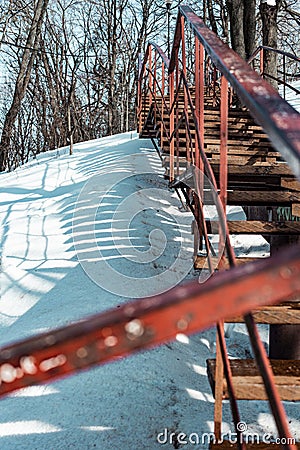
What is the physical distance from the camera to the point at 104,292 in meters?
3.46

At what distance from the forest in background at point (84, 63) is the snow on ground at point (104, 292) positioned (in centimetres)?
691

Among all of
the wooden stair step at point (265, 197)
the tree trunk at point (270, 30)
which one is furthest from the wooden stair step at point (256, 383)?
the tree trunk at point (270, 30)

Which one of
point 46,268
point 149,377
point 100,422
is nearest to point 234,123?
point 46,268

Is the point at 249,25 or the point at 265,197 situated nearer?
the point at 265,197

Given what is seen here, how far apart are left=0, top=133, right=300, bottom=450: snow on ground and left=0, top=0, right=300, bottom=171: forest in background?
22.7 ft

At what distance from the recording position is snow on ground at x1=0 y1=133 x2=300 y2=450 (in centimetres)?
235

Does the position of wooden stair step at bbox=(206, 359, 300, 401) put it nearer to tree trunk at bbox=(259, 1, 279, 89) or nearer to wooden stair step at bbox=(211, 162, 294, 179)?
wooden stair step at bbox=(211, 162, 294, 179)

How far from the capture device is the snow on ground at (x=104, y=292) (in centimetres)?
235

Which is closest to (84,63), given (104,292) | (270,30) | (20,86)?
(20,86)

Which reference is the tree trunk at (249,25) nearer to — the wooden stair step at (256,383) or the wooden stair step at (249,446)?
the wooden stair step at (256,383)

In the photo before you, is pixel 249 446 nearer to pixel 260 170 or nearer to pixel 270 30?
pixel 260 170

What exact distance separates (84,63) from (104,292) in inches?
567

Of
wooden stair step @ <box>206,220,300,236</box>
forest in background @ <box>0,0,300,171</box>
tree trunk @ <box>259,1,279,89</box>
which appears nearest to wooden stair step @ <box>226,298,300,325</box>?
wooden stair step @ <box>206,220,300,236</box>

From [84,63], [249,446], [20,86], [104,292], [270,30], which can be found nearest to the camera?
[249,446]
